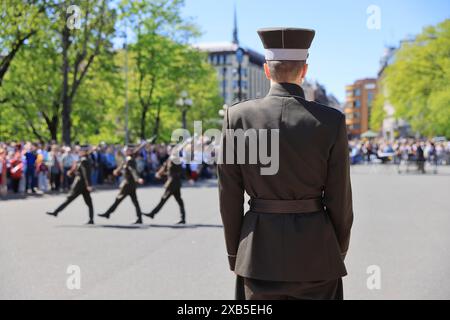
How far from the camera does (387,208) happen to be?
16.4m

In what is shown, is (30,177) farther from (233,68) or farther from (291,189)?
(233,68)

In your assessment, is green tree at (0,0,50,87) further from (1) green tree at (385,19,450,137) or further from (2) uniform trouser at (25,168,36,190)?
(1) green tree at (385,19,450,137)

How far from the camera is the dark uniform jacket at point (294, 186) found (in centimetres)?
343

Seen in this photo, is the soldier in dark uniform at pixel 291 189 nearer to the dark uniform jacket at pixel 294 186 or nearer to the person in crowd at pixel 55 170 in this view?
the dark uniform jacket at pixel 294 186

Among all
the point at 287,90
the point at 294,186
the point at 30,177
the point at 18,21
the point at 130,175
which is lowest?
the point at 30,177

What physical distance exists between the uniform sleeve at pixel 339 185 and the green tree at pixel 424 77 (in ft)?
167

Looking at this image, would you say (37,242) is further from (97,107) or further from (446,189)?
(97,107)

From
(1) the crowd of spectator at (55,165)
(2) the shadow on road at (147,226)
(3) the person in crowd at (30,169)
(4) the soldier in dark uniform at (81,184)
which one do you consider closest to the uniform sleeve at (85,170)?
(4) the soldier in dark uniform at (81,184)

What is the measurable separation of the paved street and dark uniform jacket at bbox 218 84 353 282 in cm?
324

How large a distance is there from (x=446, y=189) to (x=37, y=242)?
654 inches

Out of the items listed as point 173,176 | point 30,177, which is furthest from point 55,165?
point 173,176

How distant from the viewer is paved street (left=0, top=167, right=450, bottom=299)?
698 cm

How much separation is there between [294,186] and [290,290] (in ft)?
1.77

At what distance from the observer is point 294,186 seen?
136 inches
